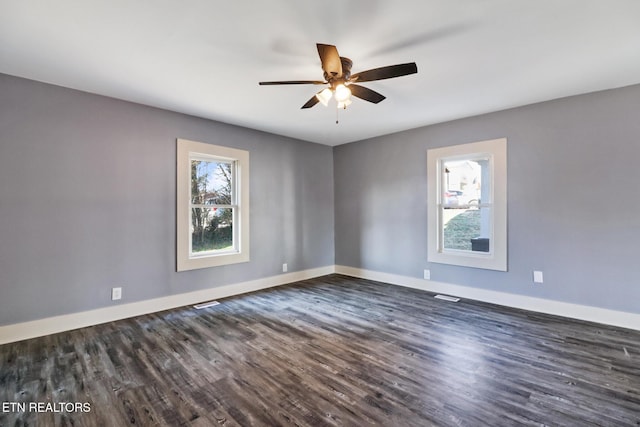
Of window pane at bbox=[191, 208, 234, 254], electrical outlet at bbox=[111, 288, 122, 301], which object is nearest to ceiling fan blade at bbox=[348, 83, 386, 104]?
window pane at bbox=[191, 208, 234, 254]

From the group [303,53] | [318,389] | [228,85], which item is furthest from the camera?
[228,85]

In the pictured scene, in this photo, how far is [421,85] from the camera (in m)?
3.13

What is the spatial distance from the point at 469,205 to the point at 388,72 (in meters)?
2.79

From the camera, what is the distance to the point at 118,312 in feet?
11.2

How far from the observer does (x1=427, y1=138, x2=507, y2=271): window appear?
3.95 m

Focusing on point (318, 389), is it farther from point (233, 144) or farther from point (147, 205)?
point (233, 144)

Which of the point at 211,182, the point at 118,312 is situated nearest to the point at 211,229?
the point at 211,182

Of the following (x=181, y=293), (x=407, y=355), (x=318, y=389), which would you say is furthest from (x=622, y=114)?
(x=181, y=293)

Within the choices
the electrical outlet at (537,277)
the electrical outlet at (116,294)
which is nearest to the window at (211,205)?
the electrical outlet at (116,294)

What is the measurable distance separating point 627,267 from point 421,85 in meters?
2.85

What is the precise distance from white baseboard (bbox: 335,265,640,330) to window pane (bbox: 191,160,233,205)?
112 inches

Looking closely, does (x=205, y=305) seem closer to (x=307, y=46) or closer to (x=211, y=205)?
(x=211, y=205)

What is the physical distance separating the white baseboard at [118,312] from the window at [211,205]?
0.39 metres

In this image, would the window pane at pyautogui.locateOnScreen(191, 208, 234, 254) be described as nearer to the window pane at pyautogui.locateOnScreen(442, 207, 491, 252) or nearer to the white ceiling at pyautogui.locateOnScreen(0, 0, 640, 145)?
the white ceiling at pyautogui.locateOnScreen(0, 0, 640, 145)
